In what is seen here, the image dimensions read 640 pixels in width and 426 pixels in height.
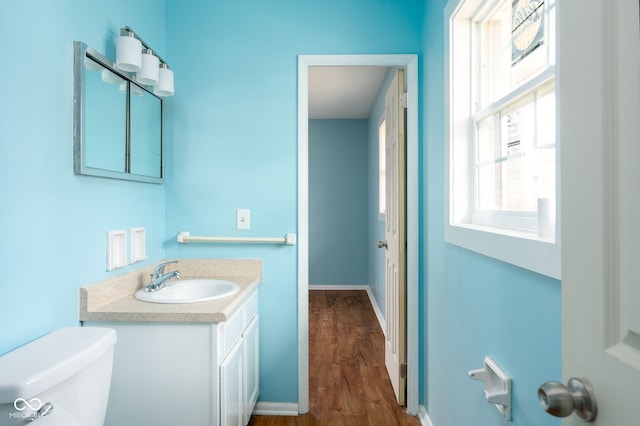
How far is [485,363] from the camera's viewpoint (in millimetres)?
1234

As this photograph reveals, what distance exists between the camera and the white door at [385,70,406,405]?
2.12 metres

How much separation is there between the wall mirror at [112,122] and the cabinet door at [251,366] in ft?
2.95

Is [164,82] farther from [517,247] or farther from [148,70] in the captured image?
[517,247]

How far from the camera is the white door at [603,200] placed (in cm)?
43

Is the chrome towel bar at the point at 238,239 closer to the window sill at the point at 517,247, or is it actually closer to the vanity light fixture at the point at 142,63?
the vanity light fixture at the point at 142,63

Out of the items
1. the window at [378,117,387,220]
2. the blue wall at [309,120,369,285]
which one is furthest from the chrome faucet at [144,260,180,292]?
the blue wall at [309,120,369,285]

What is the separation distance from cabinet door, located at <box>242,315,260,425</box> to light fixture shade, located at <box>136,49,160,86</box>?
1214 mm

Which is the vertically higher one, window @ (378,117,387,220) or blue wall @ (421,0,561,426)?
window @ (378,117,387,220)

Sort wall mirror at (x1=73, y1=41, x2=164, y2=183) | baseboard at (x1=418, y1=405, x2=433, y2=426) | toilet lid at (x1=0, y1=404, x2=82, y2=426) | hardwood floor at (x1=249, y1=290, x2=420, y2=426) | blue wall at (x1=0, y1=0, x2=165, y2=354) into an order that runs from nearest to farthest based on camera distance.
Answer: toilet lid at (x1=0, y1=404, x2=82, y2=426) < blue wall at (x1=0, y1=0, x2=165, y2=354) < wall mirror at (x1=73, y1=41, x2=164, y2=183) < baseboard at (x1=418, y1=405, x2=433, y2=426) < hardwood floor at (x1=249, y1=290, x2=420, y2=426)

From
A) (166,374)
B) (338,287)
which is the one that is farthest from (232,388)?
(338,287)

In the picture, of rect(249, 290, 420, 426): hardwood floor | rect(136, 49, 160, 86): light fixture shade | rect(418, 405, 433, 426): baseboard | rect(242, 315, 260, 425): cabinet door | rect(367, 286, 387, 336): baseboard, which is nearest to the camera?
rect(136, 49, 160, 86): light fixture shade

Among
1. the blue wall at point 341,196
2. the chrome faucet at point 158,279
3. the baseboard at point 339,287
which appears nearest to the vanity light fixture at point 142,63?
the chrome faucet at point 158,279

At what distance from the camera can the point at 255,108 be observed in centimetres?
208

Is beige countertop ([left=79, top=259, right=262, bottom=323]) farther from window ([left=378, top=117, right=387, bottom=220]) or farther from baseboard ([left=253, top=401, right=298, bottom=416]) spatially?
window ([left=378, top=117, right=387, bottom=220])
